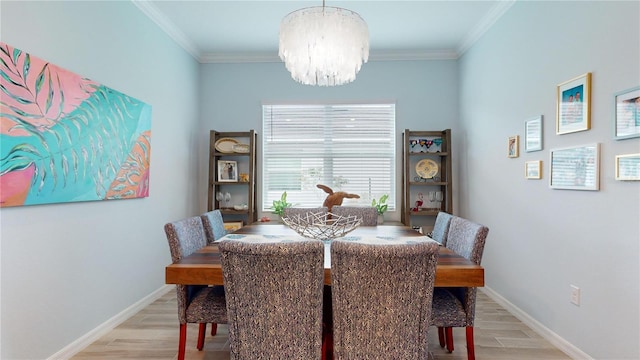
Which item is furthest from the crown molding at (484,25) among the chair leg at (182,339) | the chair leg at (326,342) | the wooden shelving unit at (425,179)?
the chair leg at (182,339)

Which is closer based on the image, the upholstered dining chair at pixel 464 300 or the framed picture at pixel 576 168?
the upholstered dining chair at pixel 464 300

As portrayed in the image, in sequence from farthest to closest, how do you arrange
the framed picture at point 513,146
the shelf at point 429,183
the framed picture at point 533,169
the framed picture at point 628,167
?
the shelf at point 429,183, the framed picture at point 513,146, the framed picture at point 533,169, the framed picture at point 628,167

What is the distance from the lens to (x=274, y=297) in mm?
1381

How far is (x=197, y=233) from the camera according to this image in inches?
86.9

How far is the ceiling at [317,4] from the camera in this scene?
9.84ft

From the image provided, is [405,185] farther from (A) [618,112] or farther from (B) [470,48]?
(A) [618,112]

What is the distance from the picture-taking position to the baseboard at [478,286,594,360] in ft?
6.97

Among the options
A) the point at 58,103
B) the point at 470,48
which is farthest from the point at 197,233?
the point at 470,48

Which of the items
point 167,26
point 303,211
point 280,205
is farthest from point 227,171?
point 167,26

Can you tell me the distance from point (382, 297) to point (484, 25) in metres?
3.17

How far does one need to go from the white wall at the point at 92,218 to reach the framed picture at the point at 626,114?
10.8 feet

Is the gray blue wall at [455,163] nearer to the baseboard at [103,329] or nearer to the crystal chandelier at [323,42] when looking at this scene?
the baseboard at [103,329]

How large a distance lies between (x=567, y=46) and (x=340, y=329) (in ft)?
7.75

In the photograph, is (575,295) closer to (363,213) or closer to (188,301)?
(363,213)
